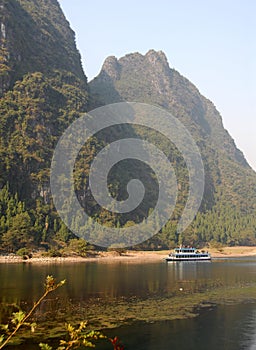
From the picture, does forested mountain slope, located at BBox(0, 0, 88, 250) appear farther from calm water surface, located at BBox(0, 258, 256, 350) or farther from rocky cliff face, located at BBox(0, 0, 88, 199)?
calm water surface, located at BBox(0, 258, 256, 350)

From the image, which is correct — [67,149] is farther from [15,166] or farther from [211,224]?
[211,224]

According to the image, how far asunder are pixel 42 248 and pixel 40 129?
5728 cm

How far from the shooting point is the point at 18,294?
47156mm

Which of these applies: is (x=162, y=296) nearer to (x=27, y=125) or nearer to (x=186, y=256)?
(x=186, y=256)

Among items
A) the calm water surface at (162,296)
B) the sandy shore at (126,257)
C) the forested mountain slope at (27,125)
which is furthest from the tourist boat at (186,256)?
the calm water surface at (162,296)

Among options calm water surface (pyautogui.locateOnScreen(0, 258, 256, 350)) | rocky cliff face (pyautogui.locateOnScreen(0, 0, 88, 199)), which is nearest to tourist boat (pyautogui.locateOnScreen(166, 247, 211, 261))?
calm water surface (pyautogui.locateOnScreen(0, 258, 256, 350))

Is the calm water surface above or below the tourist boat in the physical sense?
below

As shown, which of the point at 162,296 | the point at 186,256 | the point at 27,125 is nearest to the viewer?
the point at 162,296

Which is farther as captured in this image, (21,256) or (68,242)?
(68,242)

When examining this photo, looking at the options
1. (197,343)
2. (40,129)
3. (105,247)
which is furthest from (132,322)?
(40,129)

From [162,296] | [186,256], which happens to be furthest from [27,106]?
[162,296]

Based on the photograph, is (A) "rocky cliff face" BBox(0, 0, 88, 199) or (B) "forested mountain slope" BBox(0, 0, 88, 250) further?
(A) "rocky cliff face" BBox(0, 0, 88, 199)

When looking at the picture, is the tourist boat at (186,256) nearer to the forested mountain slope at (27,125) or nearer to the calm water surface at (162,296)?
the forested mountain slope at (27,125)

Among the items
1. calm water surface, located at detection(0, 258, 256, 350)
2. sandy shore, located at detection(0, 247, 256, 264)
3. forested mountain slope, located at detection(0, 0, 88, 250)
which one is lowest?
calm water surface, located at detection(0, 258, 256, 350)
